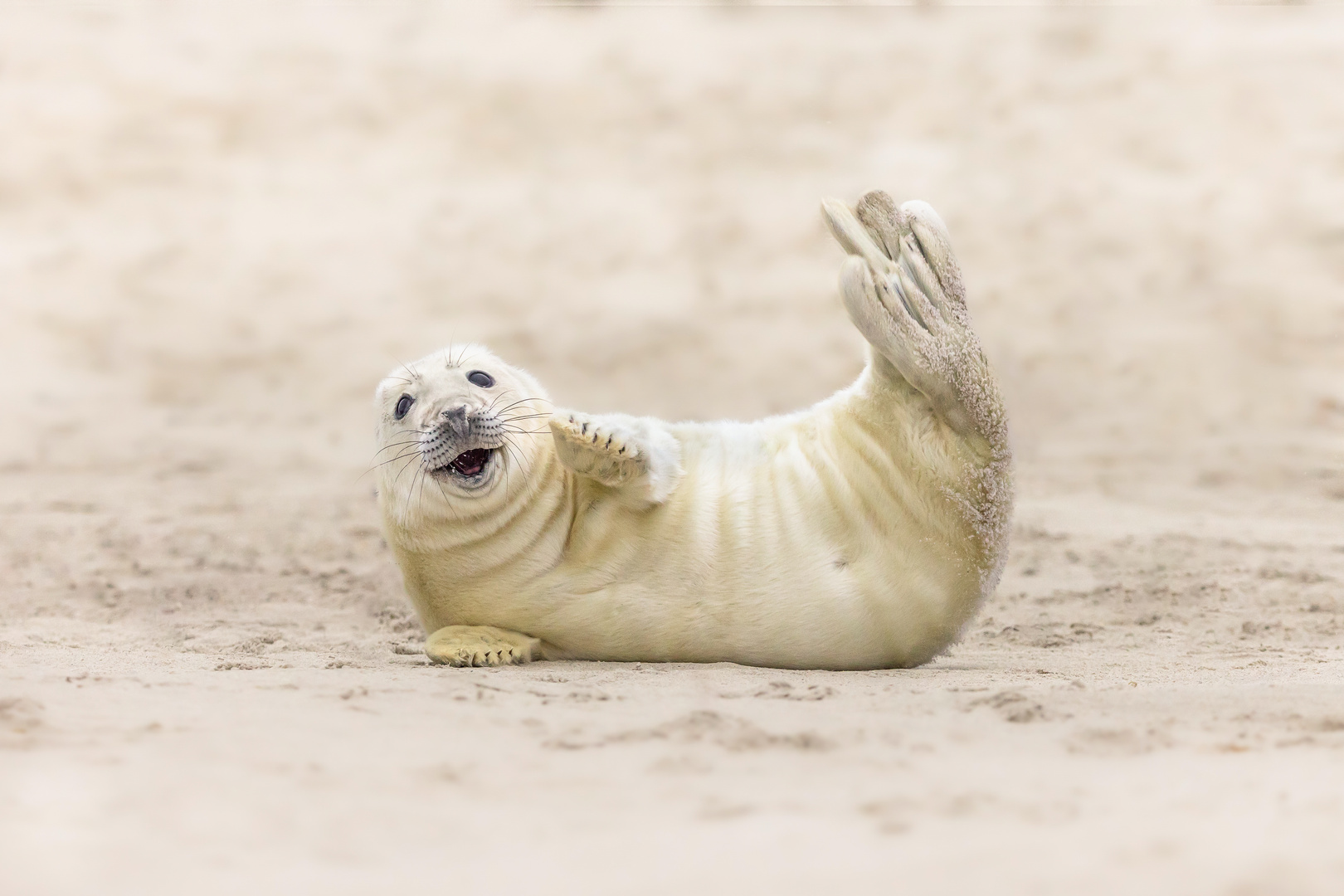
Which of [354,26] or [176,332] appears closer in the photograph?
[176,332]

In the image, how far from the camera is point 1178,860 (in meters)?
1.81

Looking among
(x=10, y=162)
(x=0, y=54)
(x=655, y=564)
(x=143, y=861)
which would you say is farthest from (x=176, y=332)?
(x=143, y=861)

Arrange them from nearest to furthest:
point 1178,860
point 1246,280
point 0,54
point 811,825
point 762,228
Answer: point 1178,860 → point 811,825 → point 1246,280 → point 762,228 → point 0,54

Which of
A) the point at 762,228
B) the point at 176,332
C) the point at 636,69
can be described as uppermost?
the point at 636,69

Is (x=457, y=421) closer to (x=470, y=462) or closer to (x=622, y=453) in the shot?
(x=470, y=462)

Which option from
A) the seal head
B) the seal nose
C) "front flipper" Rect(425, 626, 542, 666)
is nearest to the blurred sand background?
"front flipper" Rect(425, 626, 542, 666)

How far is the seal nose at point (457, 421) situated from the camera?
3420 millimetres

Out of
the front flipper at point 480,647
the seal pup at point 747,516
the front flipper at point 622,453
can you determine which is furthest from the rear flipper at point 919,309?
the front flipper at point 480,647

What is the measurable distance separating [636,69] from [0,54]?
4.82 m

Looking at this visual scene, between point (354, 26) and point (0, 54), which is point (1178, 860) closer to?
point (354, 26)

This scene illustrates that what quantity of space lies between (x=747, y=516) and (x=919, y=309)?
2.37 ft

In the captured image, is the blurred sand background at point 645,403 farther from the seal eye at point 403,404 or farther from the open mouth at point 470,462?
the seal eye at point 403,404

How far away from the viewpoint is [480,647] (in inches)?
133

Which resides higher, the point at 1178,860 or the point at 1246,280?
the point at 1246,280
